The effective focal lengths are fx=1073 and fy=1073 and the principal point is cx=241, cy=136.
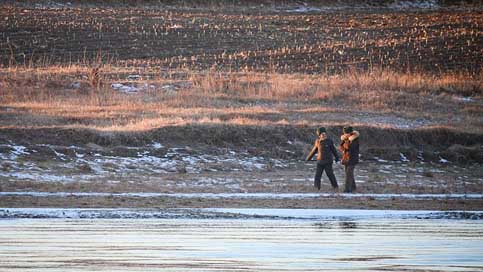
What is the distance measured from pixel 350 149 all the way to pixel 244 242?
9.89 metres

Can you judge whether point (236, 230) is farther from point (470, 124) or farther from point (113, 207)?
point (470, 124)

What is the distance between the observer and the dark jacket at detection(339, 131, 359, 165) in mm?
25656

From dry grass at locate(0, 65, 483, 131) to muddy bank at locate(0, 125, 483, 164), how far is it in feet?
3.11

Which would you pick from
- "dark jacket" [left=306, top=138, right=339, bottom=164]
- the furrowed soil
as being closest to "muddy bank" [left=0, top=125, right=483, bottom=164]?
"dark jacket" [left=306, top=138, right=339, bottom=164]

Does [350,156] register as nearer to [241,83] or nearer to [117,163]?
[117,163]

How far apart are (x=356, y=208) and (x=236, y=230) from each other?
511 centimetres

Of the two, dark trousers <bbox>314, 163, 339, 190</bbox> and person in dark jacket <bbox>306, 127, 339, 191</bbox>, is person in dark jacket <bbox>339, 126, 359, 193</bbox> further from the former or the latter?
dark trousers <bbox>314, 163, 339, 190</bbox>

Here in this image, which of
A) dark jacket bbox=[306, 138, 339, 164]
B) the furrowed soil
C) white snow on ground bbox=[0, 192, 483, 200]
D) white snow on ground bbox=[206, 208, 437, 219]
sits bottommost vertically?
the furrowed soil

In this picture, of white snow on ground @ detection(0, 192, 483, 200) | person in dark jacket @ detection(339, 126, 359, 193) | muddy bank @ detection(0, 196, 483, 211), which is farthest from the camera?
person in dark jacket @ detection(339, 126, 359, 193)

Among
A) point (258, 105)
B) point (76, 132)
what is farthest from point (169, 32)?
point (76, 132)

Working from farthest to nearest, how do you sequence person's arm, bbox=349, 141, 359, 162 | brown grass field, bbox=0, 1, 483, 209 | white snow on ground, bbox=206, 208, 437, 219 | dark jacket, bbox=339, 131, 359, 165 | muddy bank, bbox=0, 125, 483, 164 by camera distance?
brown grass field, bbox=0, 1, 483, 209 < muddy bank, bbox=0, 125, 483, 164 < person's arm, bbox=349, 141, 359, 162 < dark jacket, bbox=339, 131, 359, 165 < white snow on ground, bbox=206, 208, 437, 219

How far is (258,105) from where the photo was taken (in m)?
42.9

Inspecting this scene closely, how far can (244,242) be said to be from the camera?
16.5 m

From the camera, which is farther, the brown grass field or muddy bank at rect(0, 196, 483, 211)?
the brown grass field
